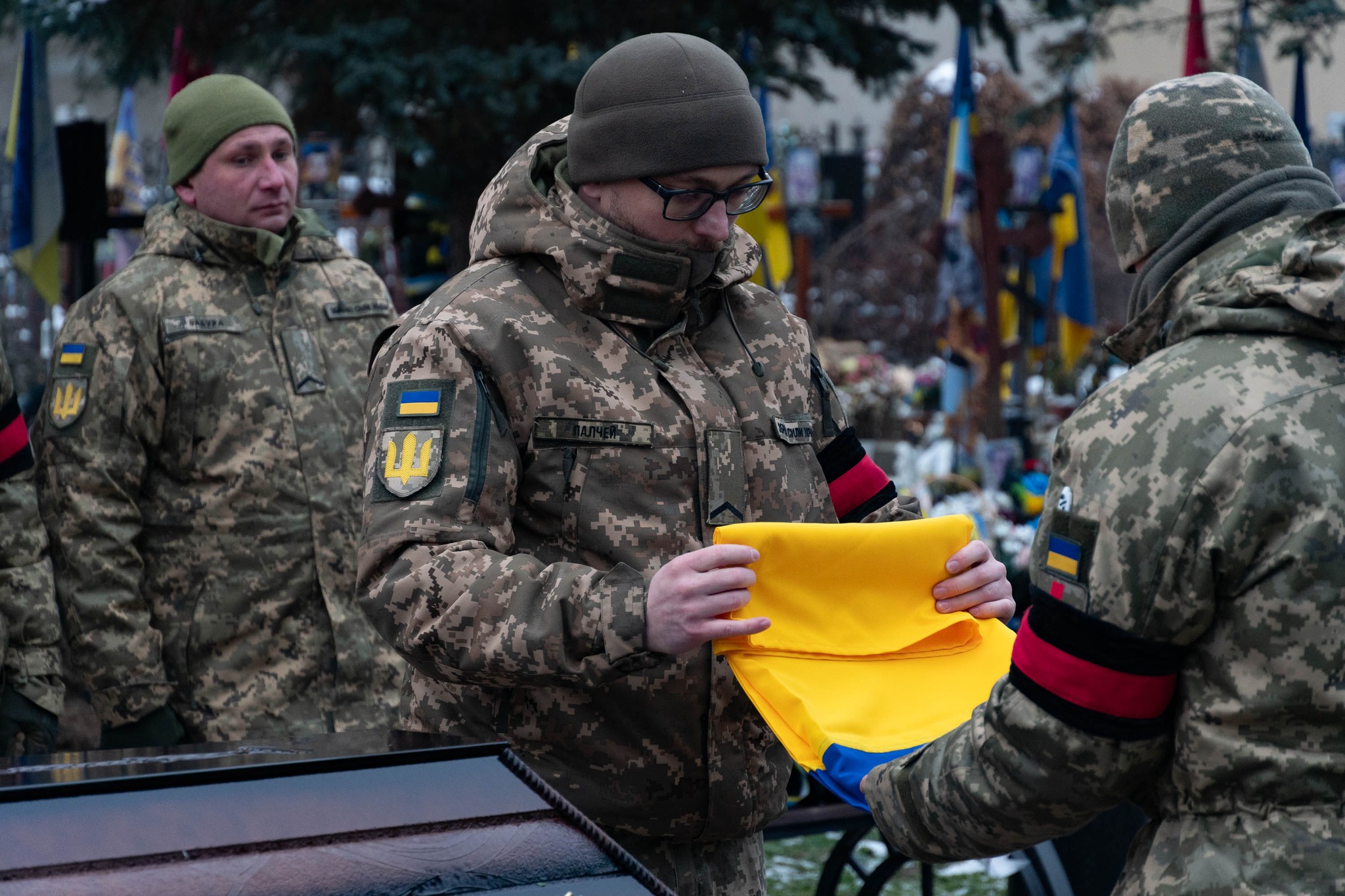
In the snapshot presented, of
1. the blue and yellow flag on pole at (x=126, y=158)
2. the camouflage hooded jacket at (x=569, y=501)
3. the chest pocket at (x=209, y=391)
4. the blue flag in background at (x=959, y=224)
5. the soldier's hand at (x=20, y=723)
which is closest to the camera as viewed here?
the camouflage hooded jacket at (x=569, y=501)

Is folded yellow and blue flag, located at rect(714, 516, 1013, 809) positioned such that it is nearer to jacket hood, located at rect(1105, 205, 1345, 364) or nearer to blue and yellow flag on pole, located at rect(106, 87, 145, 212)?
jacket hood, located at rect(1105, 205, 1345, 364)

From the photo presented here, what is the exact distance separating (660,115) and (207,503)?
1931mm

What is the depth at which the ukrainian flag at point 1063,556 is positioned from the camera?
174 centimetres

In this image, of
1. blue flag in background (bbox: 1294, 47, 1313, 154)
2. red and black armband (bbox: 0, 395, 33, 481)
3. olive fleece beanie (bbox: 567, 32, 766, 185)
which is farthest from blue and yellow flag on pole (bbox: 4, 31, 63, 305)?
blue flag in background (bbox: 1294, 47, 1313, 154)

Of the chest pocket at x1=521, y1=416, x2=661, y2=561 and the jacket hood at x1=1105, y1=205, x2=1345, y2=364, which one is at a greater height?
the jacket hood at x1=1105, y1=205, x2=1345, y2=364

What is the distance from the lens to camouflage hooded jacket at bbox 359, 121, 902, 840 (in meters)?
2.20

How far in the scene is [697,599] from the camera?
211 cm

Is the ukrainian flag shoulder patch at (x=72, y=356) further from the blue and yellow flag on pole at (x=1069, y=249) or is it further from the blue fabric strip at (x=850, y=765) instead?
the blue and yellow flag on pole at (x=1069, y=249)

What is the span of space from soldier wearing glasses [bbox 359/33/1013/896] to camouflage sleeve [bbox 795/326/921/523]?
20cm

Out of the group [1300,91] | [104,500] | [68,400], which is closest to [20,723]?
[104,500]

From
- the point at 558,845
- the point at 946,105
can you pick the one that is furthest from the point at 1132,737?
the point at 946,105

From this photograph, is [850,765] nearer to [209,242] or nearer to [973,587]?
[973,587]

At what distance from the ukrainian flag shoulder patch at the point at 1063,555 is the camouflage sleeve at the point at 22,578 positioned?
104 inches

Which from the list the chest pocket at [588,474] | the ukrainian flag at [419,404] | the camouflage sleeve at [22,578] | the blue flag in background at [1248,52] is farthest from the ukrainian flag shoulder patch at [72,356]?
the blue flag in background at [1248,52]
